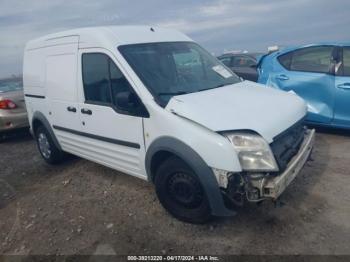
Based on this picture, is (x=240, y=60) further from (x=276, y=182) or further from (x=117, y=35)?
(x=276, y=182)

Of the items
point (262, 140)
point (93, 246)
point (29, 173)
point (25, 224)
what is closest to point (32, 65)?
point (29, 173)

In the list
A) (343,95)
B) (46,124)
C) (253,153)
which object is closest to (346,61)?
(343,95)

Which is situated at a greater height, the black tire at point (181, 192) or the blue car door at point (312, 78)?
the blue car door at point (312, 78)

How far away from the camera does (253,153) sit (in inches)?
108

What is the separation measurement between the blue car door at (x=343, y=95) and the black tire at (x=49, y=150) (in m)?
4.57

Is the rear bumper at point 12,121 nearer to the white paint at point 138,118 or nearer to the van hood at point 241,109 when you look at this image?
the white paint at point 138,118

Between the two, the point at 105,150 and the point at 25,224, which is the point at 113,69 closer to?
the point at 105,150

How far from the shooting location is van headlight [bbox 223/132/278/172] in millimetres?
2740

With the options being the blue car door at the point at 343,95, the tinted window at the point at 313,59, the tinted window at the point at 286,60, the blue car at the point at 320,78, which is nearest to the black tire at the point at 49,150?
the blue car at the point at 320,78

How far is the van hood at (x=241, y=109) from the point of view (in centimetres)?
284

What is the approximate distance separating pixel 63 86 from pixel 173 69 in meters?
1.72

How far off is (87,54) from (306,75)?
369cm

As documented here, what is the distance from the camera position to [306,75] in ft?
18.1

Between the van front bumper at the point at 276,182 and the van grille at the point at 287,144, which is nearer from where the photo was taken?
the van front bumper at the point at 276,182
